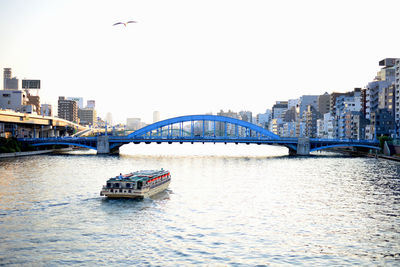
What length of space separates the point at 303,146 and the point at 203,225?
358 feet

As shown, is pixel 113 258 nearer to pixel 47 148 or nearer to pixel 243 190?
pixel 243 190

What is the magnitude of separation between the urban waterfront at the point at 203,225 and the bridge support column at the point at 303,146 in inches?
2959

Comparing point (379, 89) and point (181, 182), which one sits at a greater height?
point (379, 89)

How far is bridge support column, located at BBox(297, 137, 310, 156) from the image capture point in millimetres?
144875

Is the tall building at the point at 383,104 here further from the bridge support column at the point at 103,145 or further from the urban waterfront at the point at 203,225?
the urban waterfront at the point at 203,225

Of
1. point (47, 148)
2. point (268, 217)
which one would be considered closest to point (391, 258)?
point (268, 217)

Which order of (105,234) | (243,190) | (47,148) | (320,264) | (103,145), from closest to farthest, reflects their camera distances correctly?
(320,264)
(105,234)
(243,190)
(103,145)
(47,148)

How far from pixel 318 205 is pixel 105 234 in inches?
1015

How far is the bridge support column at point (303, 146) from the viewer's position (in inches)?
5704

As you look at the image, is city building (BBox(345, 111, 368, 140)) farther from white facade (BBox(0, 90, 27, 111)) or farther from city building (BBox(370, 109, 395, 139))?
white facade (BBox(0, 90, 27, 111))

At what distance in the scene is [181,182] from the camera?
72.9m

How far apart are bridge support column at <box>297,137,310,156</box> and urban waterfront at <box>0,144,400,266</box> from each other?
247 feet

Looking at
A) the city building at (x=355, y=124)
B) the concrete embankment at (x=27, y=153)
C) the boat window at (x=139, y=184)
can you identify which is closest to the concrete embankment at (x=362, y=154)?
the city building at (x=355, y=124)

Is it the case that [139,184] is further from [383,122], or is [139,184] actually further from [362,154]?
[383,122]
